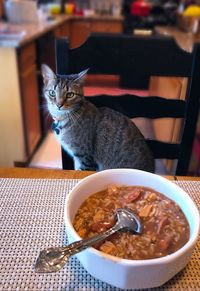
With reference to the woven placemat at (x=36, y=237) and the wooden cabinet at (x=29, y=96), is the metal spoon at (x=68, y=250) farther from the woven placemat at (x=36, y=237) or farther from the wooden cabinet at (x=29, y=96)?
the wooden cabinet at (x=29, y=96)

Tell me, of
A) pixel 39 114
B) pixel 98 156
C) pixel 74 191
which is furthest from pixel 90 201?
pixel 39 114

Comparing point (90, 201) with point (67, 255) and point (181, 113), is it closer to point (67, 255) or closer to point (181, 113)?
point (67, 255)

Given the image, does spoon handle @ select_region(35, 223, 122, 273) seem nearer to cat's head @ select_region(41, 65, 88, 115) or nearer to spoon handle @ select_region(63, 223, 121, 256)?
spoon handle @ select_region(63, 223, 121, 256)

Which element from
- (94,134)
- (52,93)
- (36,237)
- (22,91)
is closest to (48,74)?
(52,93)

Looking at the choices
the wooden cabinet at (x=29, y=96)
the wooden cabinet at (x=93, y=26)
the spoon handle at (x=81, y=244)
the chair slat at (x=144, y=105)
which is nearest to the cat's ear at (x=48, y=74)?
the chair slat at (x=144, y=105)

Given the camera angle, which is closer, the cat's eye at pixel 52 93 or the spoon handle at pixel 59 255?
the spoon handle at pixel 59 255

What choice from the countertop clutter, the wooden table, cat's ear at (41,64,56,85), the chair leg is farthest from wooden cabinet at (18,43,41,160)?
the wooden table
